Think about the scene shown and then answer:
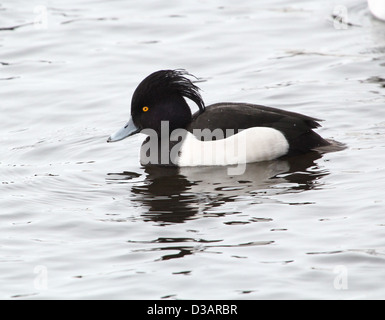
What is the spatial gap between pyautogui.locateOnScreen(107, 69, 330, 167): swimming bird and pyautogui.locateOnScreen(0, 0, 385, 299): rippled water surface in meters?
0.16

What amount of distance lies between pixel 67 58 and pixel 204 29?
2.24 metres

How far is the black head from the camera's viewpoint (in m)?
9.07

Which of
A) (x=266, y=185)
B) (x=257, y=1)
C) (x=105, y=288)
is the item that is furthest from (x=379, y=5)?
(x=105, y=288)

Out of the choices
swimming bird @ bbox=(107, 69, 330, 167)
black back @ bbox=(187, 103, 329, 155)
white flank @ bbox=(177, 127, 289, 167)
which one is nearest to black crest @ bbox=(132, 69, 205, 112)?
swimming bird @ bbox=(107, 69, 330, 167)

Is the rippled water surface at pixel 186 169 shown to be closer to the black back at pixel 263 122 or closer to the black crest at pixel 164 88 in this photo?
the black back at pixel 263 122

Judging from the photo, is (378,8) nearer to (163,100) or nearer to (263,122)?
(263,122)

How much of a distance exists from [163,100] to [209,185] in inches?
45.2

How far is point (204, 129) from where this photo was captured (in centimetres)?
885

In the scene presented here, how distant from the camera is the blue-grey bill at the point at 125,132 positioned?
30.2 feet

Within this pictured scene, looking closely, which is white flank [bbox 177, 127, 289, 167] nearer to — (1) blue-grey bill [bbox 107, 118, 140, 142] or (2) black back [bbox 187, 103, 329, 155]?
(2) black back [bbox 187, 103, 329, 155]

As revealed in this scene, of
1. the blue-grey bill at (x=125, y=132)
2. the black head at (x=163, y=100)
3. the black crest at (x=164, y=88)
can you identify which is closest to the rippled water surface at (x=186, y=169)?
the blue-grey bill at (x=125, y=132)

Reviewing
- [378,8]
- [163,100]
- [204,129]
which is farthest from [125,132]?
[378,8]

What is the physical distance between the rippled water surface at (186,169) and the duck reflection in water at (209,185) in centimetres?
3

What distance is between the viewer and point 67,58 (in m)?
13.2
